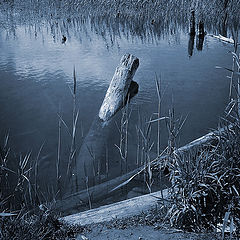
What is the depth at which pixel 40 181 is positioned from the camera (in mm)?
3758

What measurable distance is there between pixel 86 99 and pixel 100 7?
6.93m

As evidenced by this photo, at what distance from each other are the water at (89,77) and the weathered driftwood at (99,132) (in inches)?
6.0

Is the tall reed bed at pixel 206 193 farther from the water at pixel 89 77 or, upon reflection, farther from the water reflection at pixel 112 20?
the water reflection at pixel 112 20

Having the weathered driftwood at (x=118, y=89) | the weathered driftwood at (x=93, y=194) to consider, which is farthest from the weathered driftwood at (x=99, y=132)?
the weathered driftwood at (x=93, y=194)

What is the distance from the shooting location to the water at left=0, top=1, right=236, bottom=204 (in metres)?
4.81

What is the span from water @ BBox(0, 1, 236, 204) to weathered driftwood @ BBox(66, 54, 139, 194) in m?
0.15

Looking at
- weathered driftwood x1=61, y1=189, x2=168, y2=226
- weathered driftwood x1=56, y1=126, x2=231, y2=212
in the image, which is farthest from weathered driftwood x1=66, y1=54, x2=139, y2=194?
weathered driftwood x1=61, y1=189, x2=168, y2=226

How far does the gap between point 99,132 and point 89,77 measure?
243 cm

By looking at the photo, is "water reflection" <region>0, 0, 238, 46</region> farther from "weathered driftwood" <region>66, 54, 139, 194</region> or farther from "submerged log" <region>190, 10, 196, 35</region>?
"weathered driftwood" <region>66, 54, 139, 194</region>

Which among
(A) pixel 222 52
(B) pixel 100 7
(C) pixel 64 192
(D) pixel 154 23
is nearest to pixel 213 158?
(C) pixel 64 192

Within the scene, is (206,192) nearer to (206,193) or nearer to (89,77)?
(206,193)

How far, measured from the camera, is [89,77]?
691 cm

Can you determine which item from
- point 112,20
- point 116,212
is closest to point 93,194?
point 116,212

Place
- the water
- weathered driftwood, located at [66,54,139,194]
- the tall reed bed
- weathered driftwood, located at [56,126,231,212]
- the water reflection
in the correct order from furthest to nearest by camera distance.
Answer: the water reflection, the water, weathered driftwood, located at [66,54,139,194], weathered driftwood, located at [56,126,231,212], the tall reed bed
